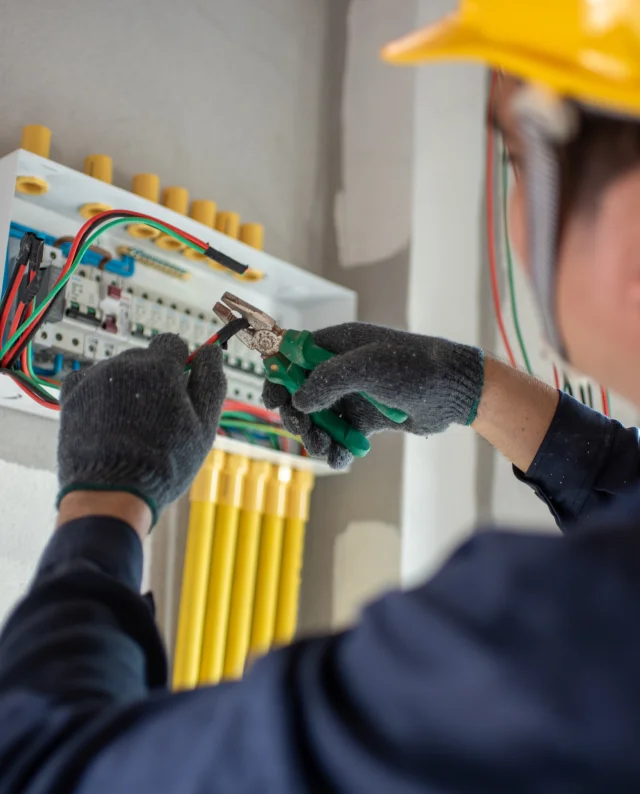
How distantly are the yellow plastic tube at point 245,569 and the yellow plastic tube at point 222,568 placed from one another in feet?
0.04

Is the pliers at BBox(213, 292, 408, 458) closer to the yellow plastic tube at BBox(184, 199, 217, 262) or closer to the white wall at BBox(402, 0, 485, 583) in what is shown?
the yellow plastic tube at BBox(184, 199, 217, 262)

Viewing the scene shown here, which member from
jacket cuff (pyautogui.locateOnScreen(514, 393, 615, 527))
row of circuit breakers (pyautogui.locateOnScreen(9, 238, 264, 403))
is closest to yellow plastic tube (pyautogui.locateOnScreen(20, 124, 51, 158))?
row of circuit breakers (pyautogui.locateOnScreen(9, 238, 264, 403))

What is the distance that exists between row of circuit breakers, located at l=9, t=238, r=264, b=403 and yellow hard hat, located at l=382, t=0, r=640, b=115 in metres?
1.04

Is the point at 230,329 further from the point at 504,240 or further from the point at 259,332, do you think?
the point at 504,240

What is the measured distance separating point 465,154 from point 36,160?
1161 millimetres

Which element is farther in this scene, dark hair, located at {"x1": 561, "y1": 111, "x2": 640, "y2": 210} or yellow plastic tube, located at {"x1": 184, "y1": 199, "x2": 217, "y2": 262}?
yellow plastic tube, located at {"x1": 184, "y1": 199, "x2": 217, "y2": 262}

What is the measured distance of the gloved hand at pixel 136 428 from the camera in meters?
0.89

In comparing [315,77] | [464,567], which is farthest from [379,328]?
[315,77]

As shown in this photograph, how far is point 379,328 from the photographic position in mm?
1304

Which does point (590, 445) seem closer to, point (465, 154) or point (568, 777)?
point (568, 777)

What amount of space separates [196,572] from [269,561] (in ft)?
0.59

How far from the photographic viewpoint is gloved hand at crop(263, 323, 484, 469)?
3.90ft

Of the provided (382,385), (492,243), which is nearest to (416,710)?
(382,385)

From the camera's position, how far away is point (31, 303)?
1.50m
